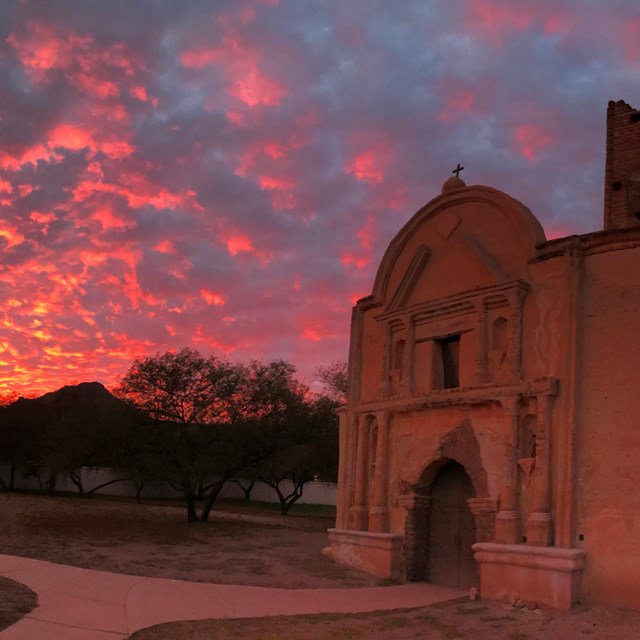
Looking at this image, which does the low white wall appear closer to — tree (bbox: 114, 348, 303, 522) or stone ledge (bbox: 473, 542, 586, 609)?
tree (bbox: 114, 348, 303, 522)

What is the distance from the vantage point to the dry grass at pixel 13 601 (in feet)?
28.1

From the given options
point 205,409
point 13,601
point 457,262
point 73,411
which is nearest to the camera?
point 13,601

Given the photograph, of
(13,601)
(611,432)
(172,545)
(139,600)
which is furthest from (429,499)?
(13,601)

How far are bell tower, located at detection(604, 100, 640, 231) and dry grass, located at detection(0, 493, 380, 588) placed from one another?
33.8 ft

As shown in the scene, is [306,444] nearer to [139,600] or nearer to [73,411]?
[73,411]

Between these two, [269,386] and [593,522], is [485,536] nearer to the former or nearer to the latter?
[593,522]

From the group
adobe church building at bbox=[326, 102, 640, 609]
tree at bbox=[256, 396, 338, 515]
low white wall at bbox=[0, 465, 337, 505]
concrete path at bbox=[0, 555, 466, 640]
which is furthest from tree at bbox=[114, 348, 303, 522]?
low white wall at bbox=[0, 465, 337, 505]

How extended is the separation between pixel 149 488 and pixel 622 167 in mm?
32989

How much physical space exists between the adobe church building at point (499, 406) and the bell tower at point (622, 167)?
0.15 feet

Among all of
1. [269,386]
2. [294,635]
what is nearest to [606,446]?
[294,635]

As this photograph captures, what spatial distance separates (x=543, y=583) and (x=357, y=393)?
254 inches

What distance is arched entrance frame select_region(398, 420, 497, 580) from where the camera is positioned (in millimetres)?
13055

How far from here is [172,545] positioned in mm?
17969

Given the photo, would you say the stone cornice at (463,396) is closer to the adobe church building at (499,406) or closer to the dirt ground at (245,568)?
the adobe church building at (499,406)
